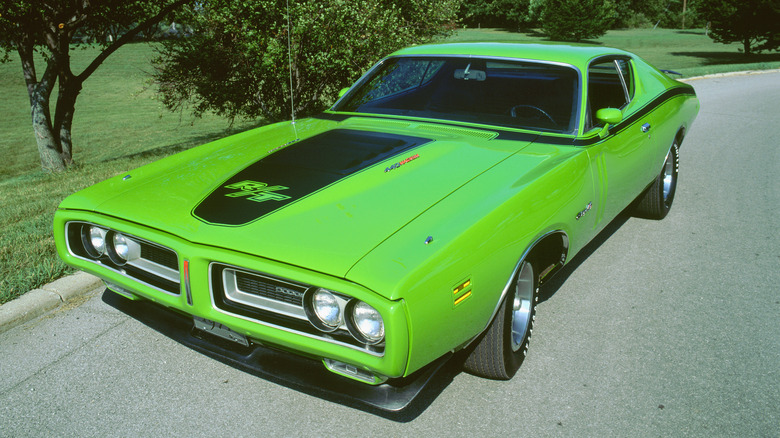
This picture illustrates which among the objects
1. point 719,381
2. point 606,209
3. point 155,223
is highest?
point 155,223

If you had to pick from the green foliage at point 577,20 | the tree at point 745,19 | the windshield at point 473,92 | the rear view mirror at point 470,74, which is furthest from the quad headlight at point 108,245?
the green foliage at point 577,20

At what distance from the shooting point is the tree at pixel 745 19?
29.9 metres

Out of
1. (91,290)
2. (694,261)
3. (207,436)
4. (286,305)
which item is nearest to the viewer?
(286,305)

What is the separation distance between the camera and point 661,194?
5090 mm

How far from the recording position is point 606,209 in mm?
3701

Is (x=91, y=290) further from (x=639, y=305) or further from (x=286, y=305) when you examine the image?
(x=639, y=305)

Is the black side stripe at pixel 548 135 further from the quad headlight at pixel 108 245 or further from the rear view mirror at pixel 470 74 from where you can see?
the quad headlight at pixel 108 245

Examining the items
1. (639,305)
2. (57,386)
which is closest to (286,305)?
(57,386)

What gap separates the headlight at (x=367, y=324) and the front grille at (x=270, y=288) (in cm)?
24

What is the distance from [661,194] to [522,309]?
8.61ft

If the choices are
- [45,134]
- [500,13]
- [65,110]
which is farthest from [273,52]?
[500,13]

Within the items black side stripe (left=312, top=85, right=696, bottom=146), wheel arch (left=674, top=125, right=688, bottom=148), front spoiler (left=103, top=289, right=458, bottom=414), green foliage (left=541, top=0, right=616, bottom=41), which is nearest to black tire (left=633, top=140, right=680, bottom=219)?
wheel arch (left=674, top=125, right=688, bottom=148)

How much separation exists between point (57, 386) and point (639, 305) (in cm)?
324

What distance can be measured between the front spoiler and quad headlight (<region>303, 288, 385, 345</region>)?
0.74ft
